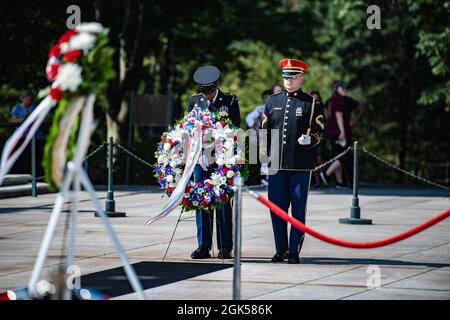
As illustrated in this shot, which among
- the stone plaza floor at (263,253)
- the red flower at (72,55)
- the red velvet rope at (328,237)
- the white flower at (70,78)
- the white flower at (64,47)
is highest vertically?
the white flower at (64,47)

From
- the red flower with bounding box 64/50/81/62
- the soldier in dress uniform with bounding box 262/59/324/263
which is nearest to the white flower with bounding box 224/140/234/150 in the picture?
the soldier in dress uniform with bounding box 262/59/324/263

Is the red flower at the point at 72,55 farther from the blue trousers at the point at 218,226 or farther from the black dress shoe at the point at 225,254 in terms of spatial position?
the black dress shoe at the point at 225,254

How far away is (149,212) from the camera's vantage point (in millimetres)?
17953

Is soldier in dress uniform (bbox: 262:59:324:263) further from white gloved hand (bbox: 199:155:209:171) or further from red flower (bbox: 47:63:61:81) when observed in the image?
red flower (bbox: 47:63:61:81)

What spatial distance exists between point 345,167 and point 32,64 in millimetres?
10419

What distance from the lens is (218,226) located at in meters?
12.4

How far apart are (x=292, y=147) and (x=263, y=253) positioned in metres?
1.52

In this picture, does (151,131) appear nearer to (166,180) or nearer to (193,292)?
(166,180)

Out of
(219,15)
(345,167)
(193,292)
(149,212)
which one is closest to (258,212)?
(149,212)

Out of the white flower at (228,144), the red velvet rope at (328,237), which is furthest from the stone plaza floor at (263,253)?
the white flower at (228,144)

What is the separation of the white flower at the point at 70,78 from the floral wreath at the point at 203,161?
435 centimetres

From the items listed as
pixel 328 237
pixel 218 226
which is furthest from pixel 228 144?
pixel 328 237

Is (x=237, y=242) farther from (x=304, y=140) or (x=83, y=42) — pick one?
(x=304, y=140)

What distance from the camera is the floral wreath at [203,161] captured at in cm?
1197
